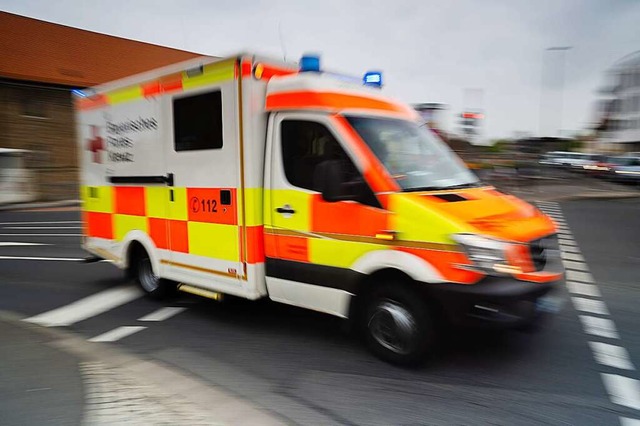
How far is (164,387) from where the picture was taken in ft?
13.2

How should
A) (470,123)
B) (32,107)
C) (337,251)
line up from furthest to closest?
(32,107)
(470,123)
(337,251)

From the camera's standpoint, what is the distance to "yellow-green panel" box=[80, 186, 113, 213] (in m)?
6.98

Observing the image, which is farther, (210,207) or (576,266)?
(576,266)

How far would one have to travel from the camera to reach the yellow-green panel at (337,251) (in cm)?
435

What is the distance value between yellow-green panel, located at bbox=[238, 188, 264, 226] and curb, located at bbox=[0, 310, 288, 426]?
1507 millimetres

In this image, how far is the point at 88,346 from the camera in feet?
16.4

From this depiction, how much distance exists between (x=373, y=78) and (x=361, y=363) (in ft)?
9.62

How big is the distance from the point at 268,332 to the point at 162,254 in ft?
5.69

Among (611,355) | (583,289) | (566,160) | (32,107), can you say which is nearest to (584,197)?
(583,289)

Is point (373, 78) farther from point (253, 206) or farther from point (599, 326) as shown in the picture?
point (599, 326)

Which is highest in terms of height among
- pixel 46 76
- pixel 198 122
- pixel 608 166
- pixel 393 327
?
pixel 46 76

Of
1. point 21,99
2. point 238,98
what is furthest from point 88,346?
point 21,99

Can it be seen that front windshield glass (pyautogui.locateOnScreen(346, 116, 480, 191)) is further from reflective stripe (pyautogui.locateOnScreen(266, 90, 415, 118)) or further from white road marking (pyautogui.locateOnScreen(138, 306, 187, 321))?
white road marking (pyautogui.locateOnScreen(138, 306, 187, 321))

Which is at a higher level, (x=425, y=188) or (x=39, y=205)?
(x=425, y=188)
